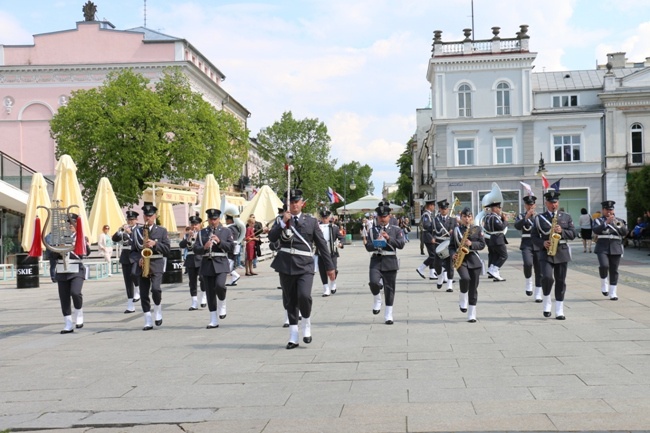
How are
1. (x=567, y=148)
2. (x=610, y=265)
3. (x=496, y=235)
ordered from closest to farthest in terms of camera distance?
(x=610, y=265), (x=496, y=235), (x=567, y=148)

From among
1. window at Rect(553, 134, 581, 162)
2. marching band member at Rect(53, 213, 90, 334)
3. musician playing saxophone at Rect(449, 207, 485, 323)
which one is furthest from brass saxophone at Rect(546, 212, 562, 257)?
window at Rect(553, 134, 581, 162)

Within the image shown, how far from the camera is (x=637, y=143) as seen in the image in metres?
49.9

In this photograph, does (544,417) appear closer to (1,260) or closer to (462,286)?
(462,286)

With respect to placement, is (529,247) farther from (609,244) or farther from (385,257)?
(385,257)

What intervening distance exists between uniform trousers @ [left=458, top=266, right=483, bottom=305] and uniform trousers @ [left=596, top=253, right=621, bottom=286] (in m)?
3.71

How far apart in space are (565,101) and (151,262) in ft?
147

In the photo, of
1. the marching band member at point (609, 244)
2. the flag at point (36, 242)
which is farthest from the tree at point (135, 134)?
the marching band member at point (609, 244)

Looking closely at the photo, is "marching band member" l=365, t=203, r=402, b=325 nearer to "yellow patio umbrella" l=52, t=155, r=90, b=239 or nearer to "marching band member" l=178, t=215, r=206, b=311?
"marching band member" l=178, t=215, r=206, b=311

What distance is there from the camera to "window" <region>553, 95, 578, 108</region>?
51250 millimetres

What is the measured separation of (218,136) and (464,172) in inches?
742

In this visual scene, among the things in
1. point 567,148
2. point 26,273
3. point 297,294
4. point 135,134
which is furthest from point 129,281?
point 567,148

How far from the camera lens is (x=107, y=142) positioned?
3694cm

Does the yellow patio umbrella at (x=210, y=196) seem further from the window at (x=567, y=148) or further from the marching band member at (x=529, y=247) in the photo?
the window at (x=567, y=148)

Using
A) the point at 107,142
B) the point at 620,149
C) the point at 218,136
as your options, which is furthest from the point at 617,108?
the point at 107,142
